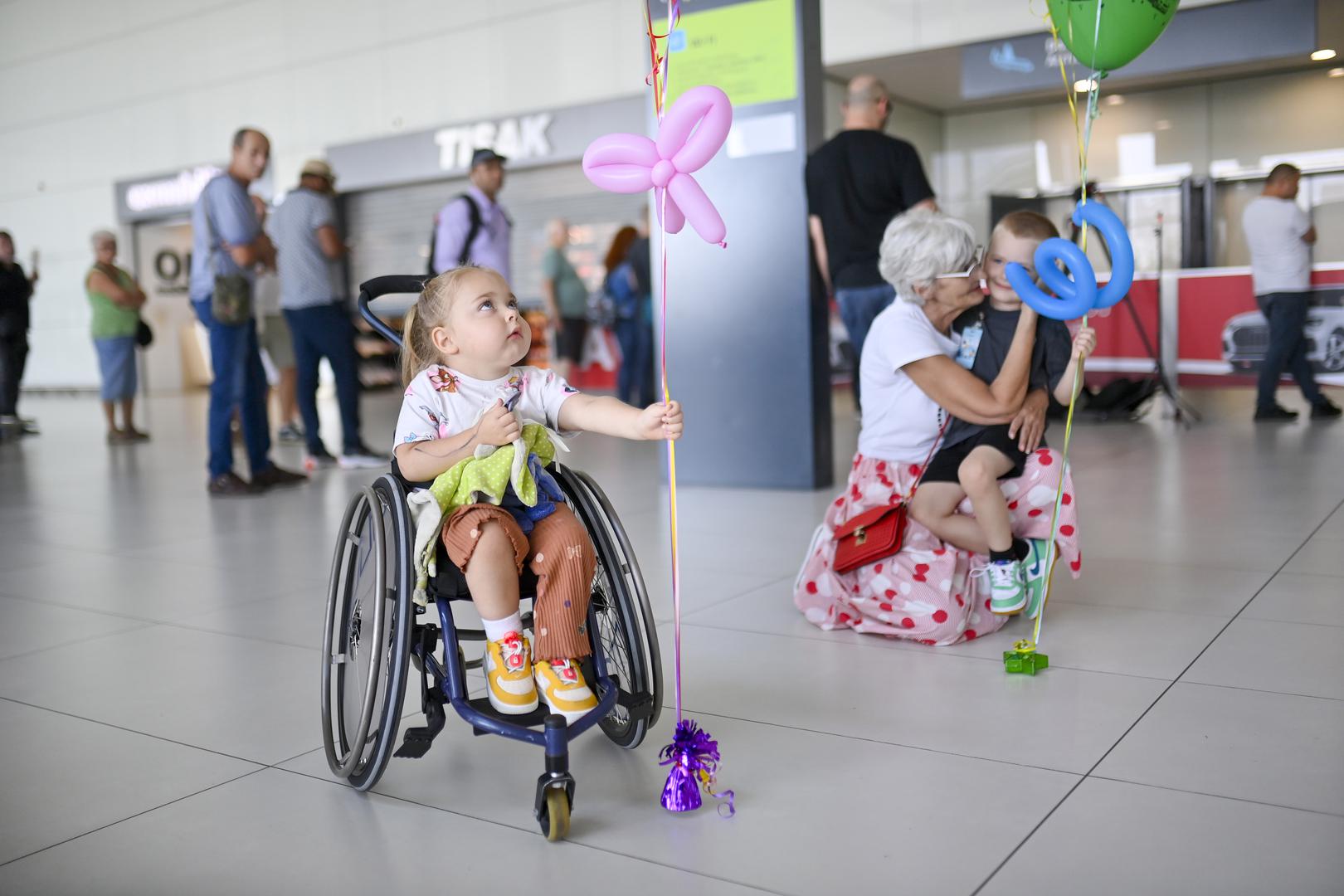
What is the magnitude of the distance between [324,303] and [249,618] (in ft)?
9.98

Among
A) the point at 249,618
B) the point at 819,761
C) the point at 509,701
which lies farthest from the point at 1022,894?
the point at 249,618

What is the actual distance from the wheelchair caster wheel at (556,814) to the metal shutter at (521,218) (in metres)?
9.30

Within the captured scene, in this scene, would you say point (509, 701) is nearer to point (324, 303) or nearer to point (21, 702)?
point (21, 702)

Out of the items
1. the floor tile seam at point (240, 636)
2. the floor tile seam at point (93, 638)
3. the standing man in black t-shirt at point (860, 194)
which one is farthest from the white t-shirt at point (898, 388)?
the standing man in black t-shirt at point (860, 194)

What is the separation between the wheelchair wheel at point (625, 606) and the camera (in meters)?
1.83

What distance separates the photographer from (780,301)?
462 cm

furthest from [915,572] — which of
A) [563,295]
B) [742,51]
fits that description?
[563,295]

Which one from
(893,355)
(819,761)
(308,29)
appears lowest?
(819,761)

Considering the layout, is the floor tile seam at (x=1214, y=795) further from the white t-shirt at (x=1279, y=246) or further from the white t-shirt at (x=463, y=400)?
the white t-shirt at (x=1279, y=246)

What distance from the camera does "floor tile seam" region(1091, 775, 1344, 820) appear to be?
5.37ft

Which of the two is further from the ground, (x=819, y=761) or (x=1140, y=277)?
(x=1140, y=277)

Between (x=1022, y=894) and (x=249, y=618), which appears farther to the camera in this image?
(x=249, y=618)

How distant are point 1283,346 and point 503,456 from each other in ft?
19.2

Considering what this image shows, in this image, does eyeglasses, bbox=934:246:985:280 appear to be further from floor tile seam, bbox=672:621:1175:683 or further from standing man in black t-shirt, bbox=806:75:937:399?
standing man in black t-shirt, bbox=806:75:937:399
